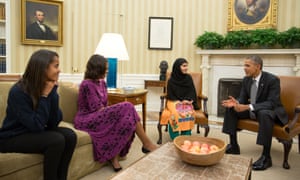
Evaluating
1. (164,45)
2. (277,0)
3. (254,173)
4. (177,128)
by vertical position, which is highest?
(277,0)

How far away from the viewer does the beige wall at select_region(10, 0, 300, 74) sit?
539 cm

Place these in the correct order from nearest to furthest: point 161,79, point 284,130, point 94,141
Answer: point 94,141
point 284,130
point 161,79

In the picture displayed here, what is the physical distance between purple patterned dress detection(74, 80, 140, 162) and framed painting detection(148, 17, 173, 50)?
3.13m

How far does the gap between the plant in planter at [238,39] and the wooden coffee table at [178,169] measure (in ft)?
11.2

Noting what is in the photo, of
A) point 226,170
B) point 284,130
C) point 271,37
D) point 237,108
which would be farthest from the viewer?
point 271,37

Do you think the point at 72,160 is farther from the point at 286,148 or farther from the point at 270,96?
the point at 270,96

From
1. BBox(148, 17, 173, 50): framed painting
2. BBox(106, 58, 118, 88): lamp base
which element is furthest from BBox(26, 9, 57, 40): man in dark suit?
BBox(106, 58, 118, 88): lamp base

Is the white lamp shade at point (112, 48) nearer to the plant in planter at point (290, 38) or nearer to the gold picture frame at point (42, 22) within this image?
the gold picture frame at point (42, 22)

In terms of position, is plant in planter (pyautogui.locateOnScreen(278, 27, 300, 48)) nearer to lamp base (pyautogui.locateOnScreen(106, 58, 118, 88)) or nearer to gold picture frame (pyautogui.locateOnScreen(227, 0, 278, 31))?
gold picture frame (pyautogui.locateOnScreen(227, 0, 278, 31))

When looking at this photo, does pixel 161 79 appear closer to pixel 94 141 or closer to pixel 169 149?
pixel 94 141

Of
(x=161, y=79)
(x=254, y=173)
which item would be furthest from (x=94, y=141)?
(x=161, y=79)

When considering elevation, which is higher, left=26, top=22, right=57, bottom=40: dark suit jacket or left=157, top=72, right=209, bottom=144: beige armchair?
left=26, top=22, right=57, bottom=40: dark suit jacket

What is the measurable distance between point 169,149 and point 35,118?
1.00m

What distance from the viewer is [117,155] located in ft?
8.89
